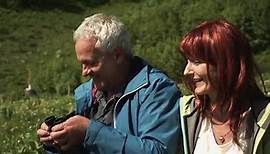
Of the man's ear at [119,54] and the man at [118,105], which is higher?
the man's ear at [119,54]

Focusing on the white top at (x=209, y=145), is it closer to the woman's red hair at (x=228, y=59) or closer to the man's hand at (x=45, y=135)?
the woman's red hair at (x=228, y=59)

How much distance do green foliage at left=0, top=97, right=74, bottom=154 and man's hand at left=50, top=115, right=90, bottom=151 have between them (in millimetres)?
2991

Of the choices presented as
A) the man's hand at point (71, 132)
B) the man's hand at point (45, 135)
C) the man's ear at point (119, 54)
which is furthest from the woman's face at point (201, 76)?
the man's hand at point (45, 135)

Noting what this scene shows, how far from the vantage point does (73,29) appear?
42781 millimetres

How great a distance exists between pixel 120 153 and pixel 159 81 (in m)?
0.40

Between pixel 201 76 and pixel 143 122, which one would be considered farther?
pixel 143 122

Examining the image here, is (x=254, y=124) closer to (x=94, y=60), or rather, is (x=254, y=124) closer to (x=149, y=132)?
(x=149, y=132)

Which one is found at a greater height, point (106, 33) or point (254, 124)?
point (106, 33)

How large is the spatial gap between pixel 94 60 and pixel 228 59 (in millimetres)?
662

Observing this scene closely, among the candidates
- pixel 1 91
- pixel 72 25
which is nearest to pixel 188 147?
pixel 1 91

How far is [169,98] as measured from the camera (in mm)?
4426

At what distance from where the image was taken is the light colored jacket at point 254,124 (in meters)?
4.13

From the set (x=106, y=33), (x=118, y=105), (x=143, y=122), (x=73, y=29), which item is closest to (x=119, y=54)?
(x=106, y=33)

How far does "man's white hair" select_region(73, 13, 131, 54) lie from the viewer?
441 centimetres
